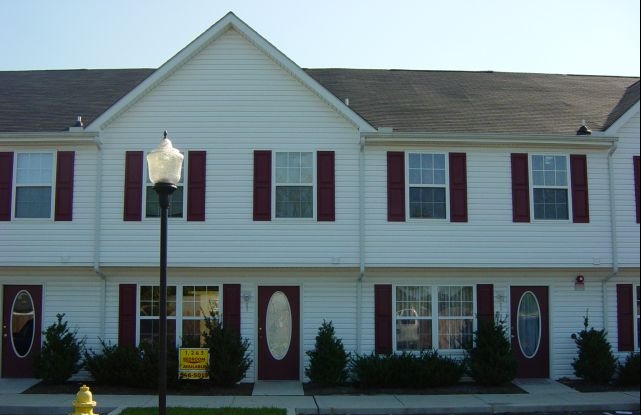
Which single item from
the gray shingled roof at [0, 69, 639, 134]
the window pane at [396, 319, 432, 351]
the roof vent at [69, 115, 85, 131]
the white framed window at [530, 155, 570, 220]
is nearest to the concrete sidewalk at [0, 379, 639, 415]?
the window pane at [396, 319, 432, 351]

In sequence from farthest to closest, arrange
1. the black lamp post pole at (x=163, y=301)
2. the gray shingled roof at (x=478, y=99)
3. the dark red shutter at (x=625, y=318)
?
the gray shingled roof at (x=478, y=99) < the dark red shutter at (x=625, y=318) < the black lamp post pole at (x=163, y=301)

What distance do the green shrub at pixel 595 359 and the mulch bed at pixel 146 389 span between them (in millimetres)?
7697

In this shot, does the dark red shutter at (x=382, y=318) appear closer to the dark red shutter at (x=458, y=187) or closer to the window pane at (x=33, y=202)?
the dark red shutter at (x=458, y=187)

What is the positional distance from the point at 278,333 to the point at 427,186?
5.04 m

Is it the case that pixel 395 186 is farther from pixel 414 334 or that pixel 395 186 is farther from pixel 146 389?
pixel 146 389

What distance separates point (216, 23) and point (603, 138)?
973cm

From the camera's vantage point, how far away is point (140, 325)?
15.7m

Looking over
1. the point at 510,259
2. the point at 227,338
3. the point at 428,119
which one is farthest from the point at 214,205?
the point at 510,259

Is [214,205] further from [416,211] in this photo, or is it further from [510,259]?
[510,259]

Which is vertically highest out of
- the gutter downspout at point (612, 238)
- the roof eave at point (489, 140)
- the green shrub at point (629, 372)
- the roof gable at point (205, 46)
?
the roof gable at point (205, 46)

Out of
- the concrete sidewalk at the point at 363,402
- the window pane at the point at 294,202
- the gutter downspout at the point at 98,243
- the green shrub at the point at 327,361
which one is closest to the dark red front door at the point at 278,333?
the green shrub at the point at 327,361

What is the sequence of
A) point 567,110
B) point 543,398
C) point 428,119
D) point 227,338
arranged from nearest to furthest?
point 543,398 → point 227,338 → point 428,119 → point 567,110

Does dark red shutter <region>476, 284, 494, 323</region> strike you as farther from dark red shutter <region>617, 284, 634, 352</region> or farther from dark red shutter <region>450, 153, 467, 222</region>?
dark red shutter <region>617, 284, 634, 352</region>

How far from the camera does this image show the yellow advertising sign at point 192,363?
47.0 ft
